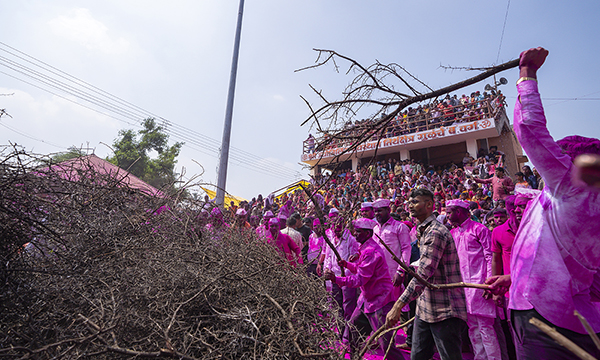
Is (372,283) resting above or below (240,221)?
below

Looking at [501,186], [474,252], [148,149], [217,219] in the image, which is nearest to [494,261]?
[474,252]

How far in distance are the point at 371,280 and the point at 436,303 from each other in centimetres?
100

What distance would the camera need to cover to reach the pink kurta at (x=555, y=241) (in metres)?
1.46

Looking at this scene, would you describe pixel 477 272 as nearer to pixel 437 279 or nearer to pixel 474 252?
pixel 474 252

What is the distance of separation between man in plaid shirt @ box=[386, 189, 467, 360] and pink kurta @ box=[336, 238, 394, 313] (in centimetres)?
69

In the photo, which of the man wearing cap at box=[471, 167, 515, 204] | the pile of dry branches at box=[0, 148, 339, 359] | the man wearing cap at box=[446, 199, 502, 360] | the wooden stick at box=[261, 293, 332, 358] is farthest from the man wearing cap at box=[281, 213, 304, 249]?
the man wearing cap at box=[471, 167, 515, 204]

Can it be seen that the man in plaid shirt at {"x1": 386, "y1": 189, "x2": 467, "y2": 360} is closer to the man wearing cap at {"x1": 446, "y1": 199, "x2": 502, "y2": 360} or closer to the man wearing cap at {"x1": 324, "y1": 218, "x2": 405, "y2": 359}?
the man wearing cap at {"x1": 324, "y1": 218, "x2": 405, "y2": 359}

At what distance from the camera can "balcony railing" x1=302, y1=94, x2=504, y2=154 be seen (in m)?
2.46

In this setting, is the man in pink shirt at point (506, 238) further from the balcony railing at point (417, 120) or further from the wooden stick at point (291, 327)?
the wooden stick at point (291, 327)

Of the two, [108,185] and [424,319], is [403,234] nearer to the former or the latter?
[424,319]

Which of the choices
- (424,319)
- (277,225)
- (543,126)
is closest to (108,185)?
(277,225)

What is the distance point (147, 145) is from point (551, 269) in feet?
130

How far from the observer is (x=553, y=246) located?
5.03 ft

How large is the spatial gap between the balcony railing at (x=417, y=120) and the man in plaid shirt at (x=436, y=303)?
41.3 inches
